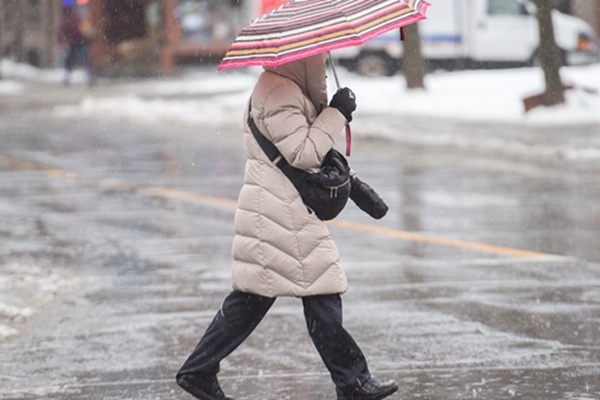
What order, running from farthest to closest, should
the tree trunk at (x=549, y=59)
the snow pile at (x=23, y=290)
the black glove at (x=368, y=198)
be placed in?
the tree trunk at (x=549, y=59)
the snow pile at (x=23, y=290)
the black glove at (x=368, y=198)

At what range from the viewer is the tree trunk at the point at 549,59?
16.7 meters

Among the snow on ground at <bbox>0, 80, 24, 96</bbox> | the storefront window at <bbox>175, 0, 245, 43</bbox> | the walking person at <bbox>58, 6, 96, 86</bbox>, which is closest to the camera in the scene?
the snow on ground at <bbox>0, 80, 24, 96</bbox>

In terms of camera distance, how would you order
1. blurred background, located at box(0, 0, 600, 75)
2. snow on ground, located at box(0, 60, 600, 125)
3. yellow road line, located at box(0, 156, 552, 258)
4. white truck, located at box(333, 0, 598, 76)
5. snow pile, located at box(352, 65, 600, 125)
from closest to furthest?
yellow road line, located at box(0, 156, 552, 258) < snow pile, located at box(352, 65, 600, 125) < snow on ground, located at box(0, 60, 600, 125) < white truck, located at box(333, 0, 598, 76) < blurred background, located at box(0, 0, 600, 75)

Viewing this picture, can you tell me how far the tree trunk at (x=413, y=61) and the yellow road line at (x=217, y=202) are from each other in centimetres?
826

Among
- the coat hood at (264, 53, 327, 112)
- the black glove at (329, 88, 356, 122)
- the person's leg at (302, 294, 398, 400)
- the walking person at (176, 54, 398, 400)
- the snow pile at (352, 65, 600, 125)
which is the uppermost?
the coat hood at (264, 53, 327, 112)

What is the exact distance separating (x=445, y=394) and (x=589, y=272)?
2842 mm

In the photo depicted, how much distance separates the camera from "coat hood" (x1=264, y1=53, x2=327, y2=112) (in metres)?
4.36

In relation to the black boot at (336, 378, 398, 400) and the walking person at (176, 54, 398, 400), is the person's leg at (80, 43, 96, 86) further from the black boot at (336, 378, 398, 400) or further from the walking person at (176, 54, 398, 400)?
the black boot at (336, 378, 398, 400)

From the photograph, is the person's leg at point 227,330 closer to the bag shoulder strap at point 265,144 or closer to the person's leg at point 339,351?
the person's leg at point 339,351

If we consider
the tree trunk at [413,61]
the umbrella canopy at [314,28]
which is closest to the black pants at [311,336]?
the umbrella canopy at [314,28]

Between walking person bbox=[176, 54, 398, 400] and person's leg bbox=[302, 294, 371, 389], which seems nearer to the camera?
walking person bbox=[176, 54, 398, 400]

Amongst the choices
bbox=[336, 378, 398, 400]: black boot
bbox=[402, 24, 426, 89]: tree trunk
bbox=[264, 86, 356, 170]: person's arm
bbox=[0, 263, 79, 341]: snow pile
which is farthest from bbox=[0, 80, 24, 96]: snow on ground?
bbox=[336, 378, 398, 400]: black boot

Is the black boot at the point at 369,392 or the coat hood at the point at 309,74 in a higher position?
the coat hood at the point at 309,74

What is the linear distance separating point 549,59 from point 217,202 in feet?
26.9
